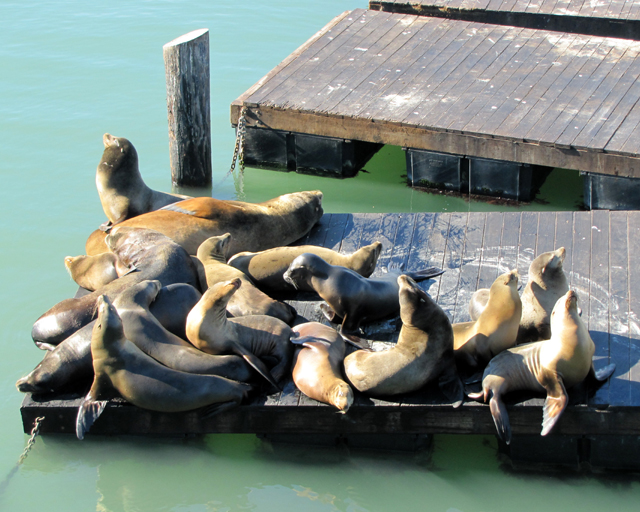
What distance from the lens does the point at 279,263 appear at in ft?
18.1

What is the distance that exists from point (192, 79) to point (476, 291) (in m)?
3.73

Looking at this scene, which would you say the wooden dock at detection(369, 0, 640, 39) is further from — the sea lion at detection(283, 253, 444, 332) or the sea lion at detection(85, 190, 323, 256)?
the sea lion at detection(283, 253, 444, 332)

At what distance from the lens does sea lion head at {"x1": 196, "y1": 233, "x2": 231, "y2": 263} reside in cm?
568

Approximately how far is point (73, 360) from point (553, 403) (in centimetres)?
272

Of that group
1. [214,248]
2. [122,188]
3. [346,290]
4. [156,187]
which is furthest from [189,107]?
[346,290]

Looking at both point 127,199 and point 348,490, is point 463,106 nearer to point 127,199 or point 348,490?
point 127,199

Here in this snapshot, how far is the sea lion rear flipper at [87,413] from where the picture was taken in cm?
438

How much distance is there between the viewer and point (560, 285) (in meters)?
4.84

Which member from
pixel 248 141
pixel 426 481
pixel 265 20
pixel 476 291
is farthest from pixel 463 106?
pixel 265 20

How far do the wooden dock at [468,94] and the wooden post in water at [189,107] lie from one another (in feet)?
1.42

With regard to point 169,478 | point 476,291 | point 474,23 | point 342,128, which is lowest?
point 169,478

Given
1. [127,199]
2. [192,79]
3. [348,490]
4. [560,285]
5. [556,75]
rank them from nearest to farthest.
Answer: [348,490] → [560,285] → [127,199] → [192,79] → [556,75]

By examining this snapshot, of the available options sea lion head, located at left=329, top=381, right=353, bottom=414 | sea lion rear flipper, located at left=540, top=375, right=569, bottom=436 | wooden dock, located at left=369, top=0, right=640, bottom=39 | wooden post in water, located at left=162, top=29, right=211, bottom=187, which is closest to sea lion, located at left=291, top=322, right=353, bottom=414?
sea lion head, located at left=329, top=381, right=353, bottom=414

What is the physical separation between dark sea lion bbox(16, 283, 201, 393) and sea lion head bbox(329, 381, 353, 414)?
109cm
